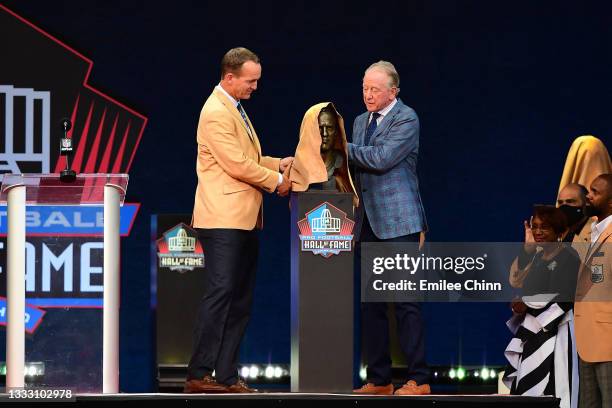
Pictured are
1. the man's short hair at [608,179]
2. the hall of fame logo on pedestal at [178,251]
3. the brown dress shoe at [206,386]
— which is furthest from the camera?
the hall of fame logo on pedestal at [178,251]

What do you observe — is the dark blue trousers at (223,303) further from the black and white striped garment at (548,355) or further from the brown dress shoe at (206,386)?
the black and white striped garment at (548,355)

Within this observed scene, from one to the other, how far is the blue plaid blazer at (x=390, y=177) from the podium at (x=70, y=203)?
4.01 feet

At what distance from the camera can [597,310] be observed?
6219 mm

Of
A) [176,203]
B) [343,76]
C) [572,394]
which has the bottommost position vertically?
[572,394]

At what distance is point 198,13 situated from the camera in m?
8.90

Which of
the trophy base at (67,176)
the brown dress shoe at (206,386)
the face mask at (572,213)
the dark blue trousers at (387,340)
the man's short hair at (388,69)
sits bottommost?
the brown dress shoe at (206,386)

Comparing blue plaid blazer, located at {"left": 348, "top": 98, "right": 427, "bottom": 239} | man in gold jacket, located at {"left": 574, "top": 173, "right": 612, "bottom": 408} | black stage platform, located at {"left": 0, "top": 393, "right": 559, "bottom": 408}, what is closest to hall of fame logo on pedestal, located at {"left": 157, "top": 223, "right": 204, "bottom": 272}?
blue plaid blazer, located at {"left": 348, "top": 98, "right": 427, "bottom": 239}

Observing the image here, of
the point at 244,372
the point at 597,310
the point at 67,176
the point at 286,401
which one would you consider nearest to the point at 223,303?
the point at 286,401

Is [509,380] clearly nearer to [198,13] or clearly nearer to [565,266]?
[565,266]

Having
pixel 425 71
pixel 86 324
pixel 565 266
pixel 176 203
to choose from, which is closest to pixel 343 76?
pixel 425 71

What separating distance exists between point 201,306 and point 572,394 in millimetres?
1880

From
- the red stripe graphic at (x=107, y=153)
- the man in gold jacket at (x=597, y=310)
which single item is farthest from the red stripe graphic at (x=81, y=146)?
the man in gold jacket at (x=597, y=310)

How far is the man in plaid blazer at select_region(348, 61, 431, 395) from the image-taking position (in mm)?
6148

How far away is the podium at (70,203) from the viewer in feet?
18.6
